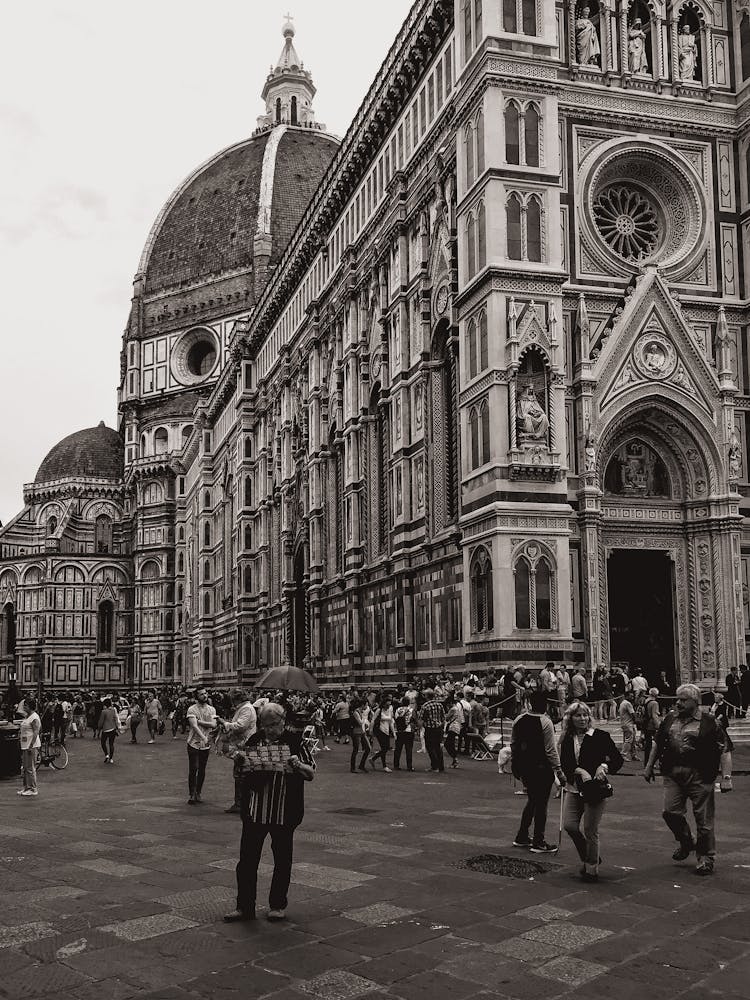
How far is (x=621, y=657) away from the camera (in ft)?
116

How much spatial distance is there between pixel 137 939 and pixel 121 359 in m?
121

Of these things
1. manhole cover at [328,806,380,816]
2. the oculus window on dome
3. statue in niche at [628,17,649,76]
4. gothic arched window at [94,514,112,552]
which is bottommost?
manhole cover at [328,806,380,816]

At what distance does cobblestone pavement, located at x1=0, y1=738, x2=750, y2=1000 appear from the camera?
788cm

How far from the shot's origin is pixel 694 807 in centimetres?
1172

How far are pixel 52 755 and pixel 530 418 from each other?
53.9ft

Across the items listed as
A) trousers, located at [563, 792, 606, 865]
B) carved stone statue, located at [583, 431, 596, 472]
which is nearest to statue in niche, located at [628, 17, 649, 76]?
carved stone statue, located at [583, 431, 596, 472]

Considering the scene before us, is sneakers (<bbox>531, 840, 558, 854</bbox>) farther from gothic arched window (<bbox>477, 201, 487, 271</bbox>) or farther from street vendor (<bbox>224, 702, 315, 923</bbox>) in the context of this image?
gothic arched window (<bbox>477, 201, 487, 271</bbox>)

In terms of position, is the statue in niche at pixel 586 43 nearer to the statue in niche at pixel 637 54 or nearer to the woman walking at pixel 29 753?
the statue in niche at pixel 637 54

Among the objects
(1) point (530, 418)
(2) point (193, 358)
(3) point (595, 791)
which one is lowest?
(3) point (595, 791)

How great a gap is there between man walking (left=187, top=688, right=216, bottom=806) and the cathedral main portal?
18.9 meters

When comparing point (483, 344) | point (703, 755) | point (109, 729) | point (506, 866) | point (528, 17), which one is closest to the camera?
point (703, 755)

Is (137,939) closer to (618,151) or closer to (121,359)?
(618,151)

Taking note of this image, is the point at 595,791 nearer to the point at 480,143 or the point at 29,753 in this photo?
the point at 29,753

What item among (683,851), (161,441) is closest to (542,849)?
(683,851)
